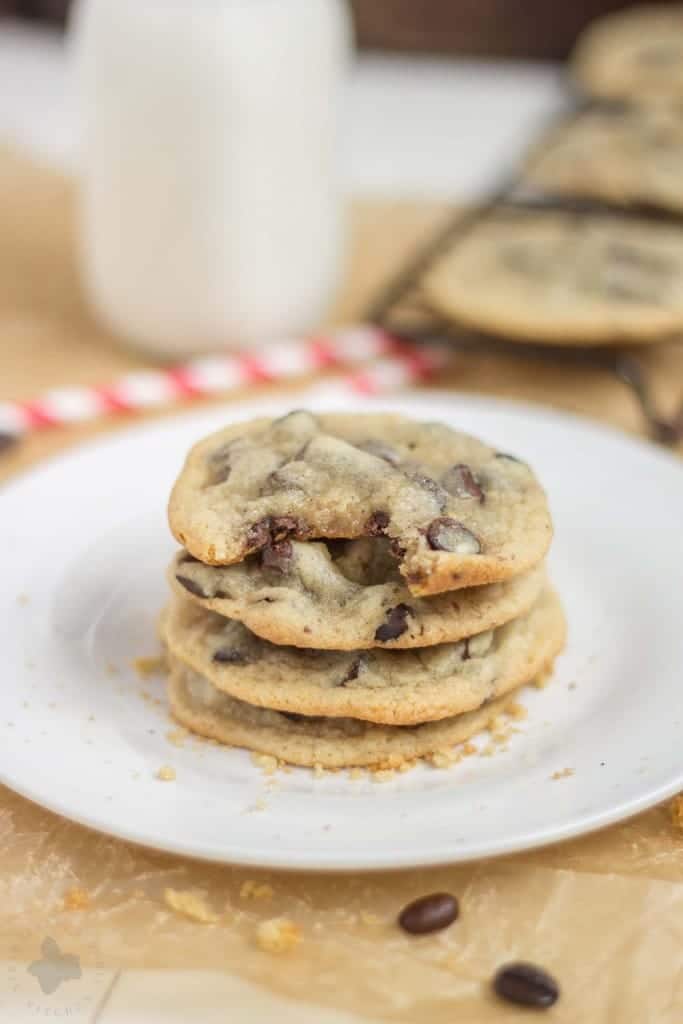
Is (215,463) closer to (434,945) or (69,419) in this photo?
(434,945)

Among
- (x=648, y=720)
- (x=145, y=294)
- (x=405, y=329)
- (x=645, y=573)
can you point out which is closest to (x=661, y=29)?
(x=405, y=329)

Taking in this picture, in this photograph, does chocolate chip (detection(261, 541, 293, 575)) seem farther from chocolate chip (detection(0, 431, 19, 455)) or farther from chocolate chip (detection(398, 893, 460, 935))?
chocolate chip (detection(0, 431, 19, 455))

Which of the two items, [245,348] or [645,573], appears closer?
[645,573]

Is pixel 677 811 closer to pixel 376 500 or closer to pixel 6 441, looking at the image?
pixel 376 500

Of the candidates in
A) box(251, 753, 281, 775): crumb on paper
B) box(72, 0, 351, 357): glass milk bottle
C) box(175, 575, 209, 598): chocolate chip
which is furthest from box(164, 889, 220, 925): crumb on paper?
box(72, 0, 351, 357): glass milk bottle

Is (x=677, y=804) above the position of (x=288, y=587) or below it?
below

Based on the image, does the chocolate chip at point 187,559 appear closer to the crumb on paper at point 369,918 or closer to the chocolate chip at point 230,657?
the chocolate chip at point 230,657
